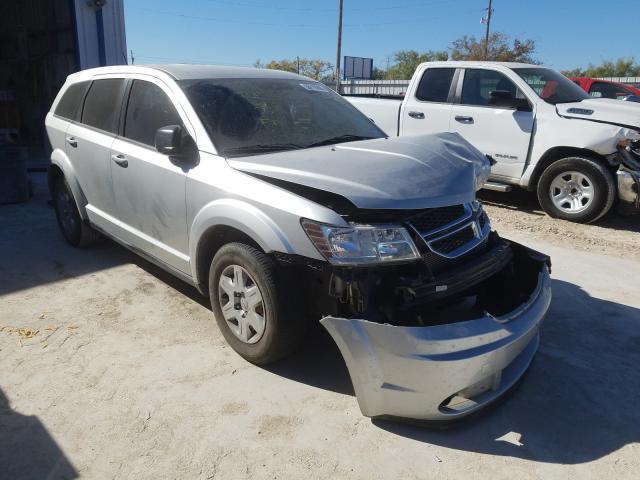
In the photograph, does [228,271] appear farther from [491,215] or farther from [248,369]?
[491,215]

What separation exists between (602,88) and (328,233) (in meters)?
11.4

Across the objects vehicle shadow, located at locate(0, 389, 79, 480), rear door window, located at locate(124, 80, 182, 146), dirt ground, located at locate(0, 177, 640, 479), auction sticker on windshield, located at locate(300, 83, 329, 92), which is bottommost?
vehicle shadow, located at locate(0, 389, 79, 480)

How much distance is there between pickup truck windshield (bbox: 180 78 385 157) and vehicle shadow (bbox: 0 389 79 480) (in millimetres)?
1856

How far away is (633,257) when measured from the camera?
5480 mm

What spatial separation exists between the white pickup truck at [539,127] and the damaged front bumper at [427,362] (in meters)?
4.51

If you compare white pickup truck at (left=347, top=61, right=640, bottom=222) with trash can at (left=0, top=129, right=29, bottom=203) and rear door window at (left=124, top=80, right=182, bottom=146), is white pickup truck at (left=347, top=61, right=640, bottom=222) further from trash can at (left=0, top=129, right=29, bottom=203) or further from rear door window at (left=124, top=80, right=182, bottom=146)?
trash can at (left=0, top=129, right=29, bottom=203)

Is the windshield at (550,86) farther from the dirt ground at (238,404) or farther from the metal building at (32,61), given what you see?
the metal building at (32,61)

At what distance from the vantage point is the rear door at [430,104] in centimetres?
752

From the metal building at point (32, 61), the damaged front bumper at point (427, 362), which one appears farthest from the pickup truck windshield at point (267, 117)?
the metal building at point (32, 61)

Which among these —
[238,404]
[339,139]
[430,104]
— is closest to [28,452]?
[238,404]

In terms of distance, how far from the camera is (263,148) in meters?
3.39

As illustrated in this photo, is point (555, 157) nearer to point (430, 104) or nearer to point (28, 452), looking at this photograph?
point (430, 104)

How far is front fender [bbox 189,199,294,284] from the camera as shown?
110 inches

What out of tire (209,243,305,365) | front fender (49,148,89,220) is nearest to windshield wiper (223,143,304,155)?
tire (209,243,305,365)
